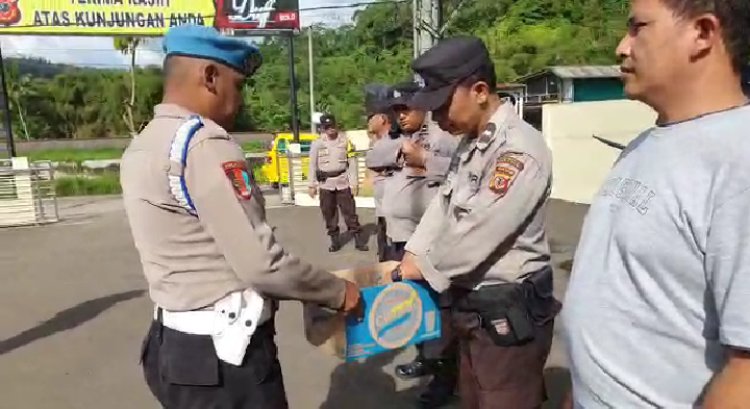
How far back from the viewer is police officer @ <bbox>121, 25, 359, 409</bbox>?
1861 millimetres

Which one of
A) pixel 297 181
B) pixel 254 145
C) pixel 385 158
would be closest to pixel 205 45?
pixel 385 158

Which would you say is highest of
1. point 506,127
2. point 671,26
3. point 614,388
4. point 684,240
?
point 671,26

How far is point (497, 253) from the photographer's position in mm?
2102

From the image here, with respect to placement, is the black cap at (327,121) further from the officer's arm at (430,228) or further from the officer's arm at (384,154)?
the officer's arm at (430,228)

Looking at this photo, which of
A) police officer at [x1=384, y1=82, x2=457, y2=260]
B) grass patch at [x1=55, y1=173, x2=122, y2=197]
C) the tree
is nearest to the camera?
police officer at [x1=384, y1=82, x2=457, y2=260]

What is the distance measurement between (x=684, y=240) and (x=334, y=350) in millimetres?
1359

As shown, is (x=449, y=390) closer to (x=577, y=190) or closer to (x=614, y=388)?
(x=614, y=388)

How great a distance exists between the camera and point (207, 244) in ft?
6.32

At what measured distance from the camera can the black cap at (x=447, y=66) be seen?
220cm

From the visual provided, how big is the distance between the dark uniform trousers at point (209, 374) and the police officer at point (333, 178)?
6148 mm

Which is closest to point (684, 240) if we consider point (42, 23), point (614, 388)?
point (614, 388)

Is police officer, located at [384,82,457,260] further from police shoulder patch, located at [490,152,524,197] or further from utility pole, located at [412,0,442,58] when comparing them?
police shoulder patch, located at [490,152,524,197]

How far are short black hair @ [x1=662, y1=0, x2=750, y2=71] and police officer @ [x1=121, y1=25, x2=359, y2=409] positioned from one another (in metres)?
1.22

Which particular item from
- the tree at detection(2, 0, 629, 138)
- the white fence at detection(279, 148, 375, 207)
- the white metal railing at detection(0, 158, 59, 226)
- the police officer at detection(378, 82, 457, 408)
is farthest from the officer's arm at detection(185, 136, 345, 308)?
the tree at detection(2, 0, 629, 138)
